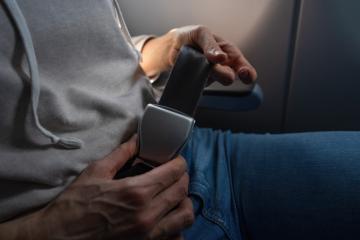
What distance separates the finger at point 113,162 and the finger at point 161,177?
44mm

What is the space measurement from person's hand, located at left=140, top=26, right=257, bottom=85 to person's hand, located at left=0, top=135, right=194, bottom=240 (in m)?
0.22

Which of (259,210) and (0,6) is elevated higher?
(0,6)

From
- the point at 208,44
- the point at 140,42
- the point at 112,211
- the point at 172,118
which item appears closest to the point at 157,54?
the point at 140,42

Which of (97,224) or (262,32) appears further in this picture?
(262,32)

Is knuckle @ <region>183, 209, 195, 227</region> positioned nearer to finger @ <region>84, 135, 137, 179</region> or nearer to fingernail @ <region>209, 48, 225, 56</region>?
finger @ <region>84, 135, 137, 179</region>

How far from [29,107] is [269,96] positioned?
2.43ft

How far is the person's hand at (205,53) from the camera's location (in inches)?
22.8

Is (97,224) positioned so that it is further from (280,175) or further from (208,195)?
(280,175)

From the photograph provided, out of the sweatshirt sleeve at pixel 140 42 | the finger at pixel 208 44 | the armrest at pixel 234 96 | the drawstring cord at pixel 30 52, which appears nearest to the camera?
the drawstring cord at pixel 30 52

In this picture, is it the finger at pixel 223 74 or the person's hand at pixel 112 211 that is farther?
the finger at pixel 223 74

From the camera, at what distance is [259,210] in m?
0.55

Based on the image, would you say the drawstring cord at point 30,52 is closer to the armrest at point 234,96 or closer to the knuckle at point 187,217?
the knuckle at point 187,217

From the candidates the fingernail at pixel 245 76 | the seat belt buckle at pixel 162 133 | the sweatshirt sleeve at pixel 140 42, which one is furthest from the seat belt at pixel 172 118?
the sweatshirt sleeve at pixel 140 42

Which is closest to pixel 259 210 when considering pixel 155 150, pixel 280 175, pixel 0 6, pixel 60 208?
pixel 280 175
